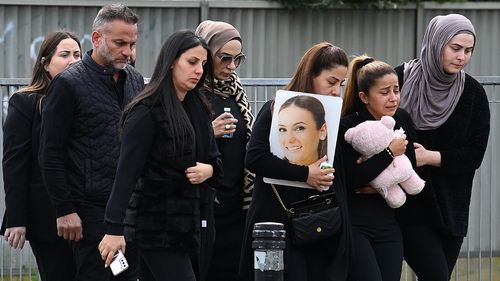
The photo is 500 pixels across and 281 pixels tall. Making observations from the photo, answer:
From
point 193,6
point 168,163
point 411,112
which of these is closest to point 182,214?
point 168,163

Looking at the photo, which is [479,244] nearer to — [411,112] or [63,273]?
[411,112]

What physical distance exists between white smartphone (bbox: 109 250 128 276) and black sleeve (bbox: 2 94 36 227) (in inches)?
56.0

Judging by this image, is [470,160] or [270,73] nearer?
[470,160]

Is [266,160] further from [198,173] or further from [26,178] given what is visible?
[26,178]

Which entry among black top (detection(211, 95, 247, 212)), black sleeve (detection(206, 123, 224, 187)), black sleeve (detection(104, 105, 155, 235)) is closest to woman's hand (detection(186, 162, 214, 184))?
black sleeve (detection(206, 123, 224, 187))

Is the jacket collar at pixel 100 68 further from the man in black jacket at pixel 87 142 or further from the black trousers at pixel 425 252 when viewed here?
the black trousers at pixel 425 252

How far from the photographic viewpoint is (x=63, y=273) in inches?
320

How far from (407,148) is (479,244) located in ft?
8.75

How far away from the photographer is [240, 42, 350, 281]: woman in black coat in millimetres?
7469

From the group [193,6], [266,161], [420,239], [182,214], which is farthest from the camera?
[193,6]

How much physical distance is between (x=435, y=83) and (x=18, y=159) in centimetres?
261

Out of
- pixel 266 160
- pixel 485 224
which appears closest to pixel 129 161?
pixel 266 160

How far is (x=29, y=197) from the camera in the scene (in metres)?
8.23

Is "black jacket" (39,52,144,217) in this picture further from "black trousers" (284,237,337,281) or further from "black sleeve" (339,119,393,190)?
"black sleeve" (339,119,393,190)
